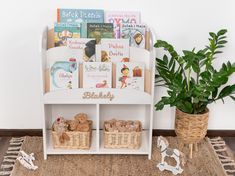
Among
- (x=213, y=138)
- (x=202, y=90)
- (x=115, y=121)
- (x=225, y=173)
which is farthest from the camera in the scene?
(x=213, y=138)

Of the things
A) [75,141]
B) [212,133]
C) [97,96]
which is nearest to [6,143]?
[75,141]

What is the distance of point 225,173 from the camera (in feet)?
6.77

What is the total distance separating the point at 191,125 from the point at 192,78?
0.29m

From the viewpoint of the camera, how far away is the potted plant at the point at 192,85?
→ 194 cm

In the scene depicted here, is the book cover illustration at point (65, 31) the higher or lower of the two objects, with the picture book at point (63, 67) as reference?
higher

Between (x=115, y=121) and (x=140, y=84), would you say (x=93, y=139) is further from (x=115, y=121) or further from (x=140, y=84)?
(x=140, y=84)

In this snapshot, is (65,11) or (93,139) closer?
(65,11)

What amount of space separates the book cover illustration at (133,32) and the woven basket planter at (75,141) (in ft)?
1.92

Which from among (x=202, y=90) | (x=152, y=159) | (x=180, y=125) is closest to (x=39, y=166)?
(x=152, y=159)

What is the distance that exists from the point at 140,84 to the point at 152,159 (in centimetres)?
47

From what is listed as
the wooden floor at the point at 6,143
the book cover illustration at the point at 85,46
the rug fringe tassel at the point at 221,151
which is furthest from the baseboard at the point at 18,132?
the rug fringe tassel at the point at 221,151

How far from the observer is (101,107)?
2.36 metres

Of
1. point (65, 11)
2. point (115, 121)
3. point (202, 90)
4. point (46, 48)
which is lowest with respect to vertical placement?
point (115, 121)

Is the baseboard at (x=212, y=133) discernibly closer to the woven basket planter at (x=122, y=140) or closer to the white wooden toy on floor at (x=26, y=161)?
the woven basket planter at (x=122, y=140)
